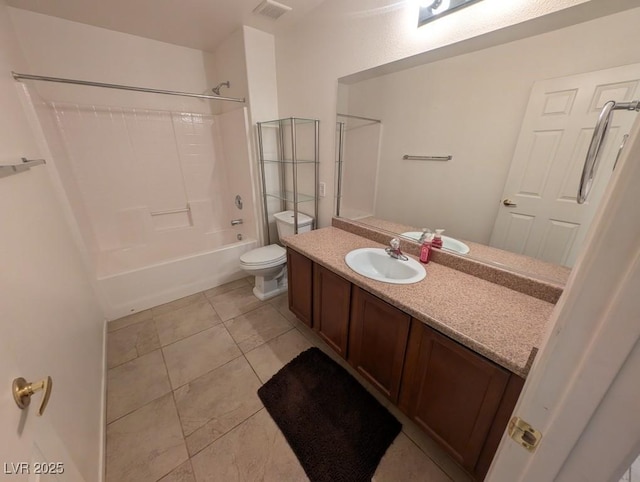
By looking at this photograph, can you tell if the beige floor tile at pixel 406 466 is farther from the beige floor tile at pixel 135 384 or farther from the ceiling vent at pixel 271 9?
the ceiling vent at pixel 271 9

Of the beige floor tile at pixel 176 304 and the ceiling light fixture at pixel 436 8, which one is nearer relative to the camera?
the ceiling light fixture at pixel 436 8

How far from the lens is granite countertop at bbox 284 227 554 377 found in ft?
2.71

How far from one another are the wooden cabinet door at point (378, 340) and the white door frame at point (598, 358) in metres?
0.69

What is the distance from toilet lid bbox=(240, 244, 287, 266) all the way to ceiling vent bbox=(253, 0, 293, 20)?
1.91 m

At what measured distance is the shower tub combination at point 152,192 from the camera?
214 centimetres

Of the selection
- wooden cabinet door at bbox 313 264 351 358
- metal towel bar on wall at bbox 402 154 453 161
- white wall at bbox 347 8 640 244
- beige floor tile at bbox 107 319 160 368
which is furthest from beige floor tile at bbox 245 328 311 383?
metal towel bar on wall at bbox 402 154 453 161

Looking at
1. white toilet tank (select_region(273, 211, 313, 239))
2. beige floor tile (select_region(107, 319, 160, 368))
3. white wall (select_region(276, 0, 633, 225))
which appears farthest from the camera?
white toilet tank (select_region(273, 211, 313, 239))

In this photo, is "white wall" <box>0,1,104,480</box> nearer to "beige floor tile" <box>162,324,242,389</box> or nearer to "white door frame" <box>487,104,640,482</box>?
"beige floor tile" <box>162,324,242,389</box>

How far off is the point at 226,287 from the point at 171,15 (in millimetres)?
2352

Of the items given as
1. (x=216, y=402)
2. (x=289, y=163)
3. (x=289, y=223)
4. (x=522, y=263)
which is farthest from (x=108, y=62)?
(x=522, y=263)

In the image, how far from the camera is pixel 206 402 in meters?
1.43

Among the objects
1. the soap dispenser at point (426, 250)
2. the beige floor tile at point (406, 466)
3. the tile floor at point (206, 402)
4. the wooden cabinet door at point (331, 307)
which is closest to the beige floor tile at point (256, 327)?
the tile floor at point (206, 402)

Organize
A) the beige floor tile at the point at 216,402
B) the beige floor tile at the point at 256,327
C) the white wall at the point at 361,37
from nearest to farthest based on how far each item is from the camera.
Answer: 1. the white wall at the point at 361,37
2. the beige floor tile at the point at 216,402
3. the beige floor tile at the point at 256,327

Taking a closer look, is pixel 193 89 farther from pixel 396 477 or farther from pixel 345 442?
pixel 396 477
